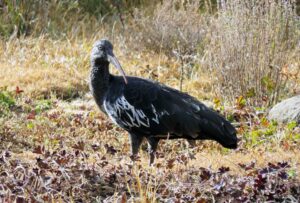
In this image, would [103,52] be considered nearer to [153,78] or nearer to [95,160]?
[95,160]

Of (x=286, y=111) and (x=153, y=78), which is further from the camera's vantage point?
(x=153, y=78)

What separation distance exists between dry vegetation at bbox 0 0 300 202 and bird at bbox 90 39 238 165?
207 mm

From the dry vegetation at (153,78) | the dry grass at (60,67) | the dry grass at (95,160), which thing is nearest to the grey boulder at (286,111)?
the dry vegetation at (153,78)

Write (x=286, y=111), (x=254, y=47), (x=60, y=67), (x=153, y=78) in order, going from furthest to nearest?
(x=60, y=67)
(x=153, y=78)
(x=254, y=47)
(x=286, y=111)

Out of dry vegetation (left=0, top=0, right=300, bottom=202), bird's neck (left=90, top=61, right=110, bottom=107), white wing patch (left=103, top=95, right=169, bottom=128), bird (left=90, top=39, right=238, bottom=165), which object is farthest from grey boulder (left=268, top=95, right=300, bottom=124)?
bird's neck (left=90, top=61, right=110, bottom=107)

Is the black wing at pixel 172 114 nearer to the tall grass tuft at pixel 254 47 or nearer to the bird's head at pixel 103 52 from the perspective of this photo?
the bird's head at pixel 103 52

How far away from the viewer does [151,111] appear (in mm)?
6301

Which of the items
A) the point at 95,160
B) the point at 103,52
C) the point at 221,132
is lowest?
the point at 95,160

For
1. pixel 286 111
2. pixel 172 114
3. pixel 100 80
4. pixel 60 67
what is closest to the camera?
pixel 172 114

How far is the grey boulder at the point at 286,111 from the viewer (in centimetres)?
754

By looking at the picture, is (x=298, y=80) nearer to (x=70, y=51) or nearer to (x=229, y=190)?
(x=70, y=51)

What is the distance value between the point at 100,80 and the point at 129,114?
45 centimetres

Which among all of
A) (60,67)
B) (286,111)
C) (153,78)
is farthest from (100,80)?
(60,67)

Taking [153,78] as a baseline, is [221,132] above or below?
below
